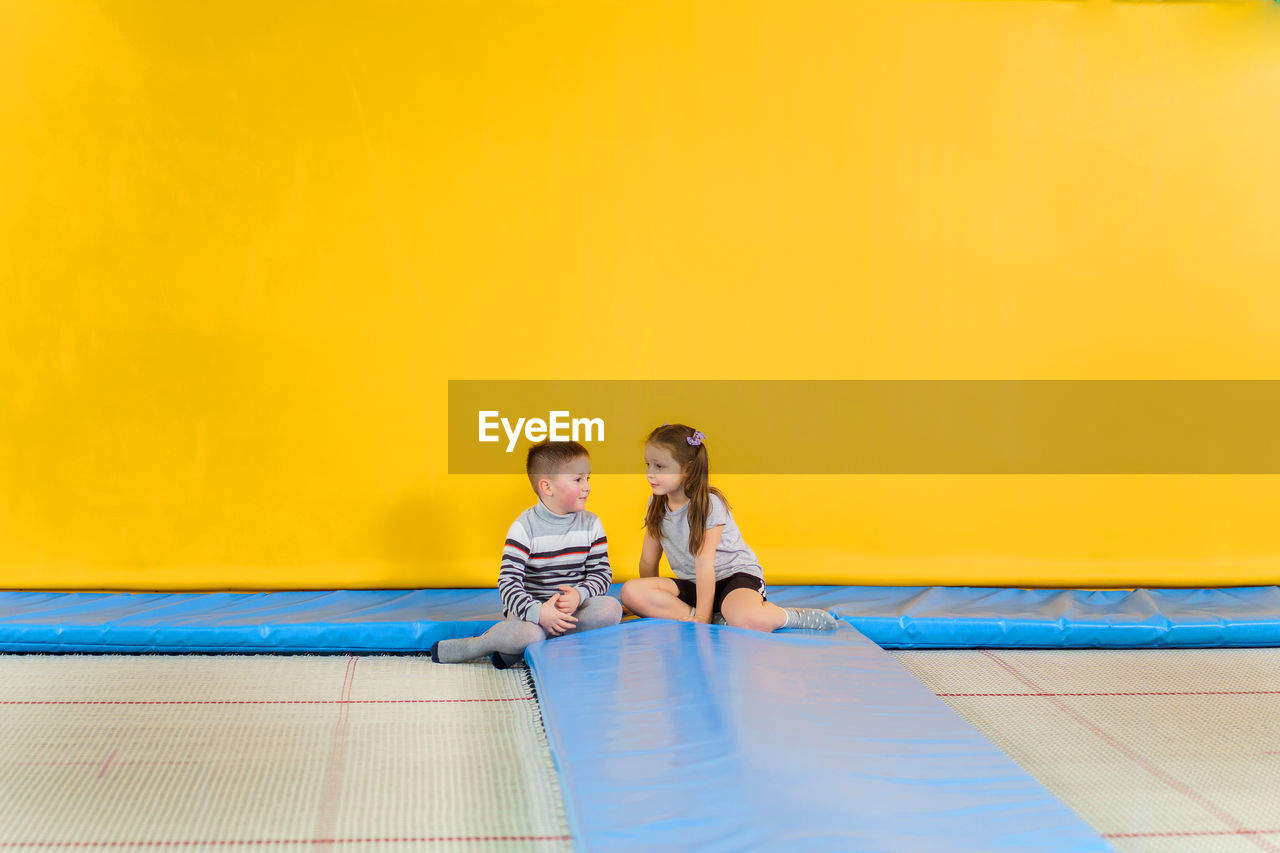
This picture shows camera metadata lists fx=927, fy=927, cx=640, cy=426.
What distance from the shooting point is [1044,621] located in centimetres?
313

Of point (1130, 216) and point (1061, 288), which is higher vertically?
point (1130, 216)

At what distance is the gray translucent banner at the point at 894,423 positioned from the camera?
3531 mm

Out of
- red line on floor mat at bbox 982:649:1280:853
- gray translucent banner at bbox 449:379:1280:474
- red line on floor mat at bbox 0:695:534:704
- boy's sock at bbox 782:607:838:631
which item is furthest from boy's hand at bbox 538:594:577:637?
red line on floor mat at bbox 982:649:1280:853

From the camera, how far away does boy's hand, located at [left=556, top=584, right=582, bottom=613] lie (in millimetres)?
2797

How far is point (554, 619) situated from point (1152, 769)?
1596mm

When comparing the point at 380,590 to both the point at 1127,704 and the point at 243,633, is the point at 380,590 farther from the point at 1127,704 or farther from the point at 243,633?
the point at 1127,704

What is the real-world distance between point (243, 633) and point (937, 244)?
286 centimetres

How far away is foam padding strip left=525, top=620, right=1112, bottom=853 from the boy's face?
0.43m

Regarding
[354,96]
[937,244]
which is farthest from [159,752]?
[937,244]

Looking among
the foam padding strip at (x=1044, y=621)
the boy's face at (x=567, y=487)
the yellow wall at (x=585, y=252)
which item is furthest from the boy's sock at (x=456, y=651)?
the foam padding strip at (x=1044, y=621)

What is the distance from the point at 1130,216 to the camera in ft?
12.1
